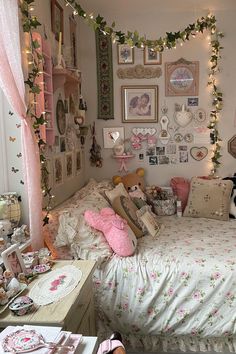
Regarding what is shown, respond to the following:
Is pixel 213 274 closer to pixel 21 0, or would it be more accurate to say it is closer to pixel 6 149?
pixel 6 149

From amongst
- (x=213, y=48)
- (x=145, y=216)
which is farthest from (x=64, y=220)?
(x=213, y=48)

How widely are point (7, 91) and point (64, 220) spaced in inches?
34.9

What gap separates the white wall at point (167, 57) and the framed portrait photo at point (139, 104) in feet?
0.19

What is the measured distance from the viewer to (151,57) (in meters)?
3.57

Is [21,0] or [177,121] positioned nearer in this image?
[21,0]

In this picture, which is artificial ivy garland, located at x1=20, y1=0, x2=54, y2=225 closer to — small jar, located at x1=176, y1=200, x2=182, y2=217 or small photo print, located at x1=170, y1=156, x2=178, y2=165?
small jar, located at x1=176, y1=200, x2=182, y2=217

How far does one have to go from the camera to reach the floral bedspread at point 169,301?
6.57ft

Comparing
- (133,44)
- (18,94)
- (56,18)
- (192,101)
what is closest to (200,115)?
(192,101)

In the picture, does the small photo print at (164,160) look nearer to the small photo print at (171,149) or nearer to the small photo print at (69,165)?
the small photo print at (171,149)

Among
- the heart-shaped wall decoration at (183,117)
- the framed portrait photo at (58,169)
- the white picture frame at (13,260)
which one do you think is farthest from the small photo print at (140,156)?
the white picture frame at (13,260)

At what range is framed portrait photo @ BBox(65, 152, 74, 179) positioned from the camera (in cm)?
297

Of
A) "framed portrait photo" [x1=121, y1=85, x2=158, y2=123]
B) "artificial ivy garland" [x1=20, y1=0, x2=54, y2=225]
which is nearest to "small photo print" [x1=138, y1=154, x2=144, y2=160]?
"framed portrait photo" [x1=121, y1=85, x2=158, y2=123]

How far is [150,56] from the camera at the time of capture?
3.57 meters

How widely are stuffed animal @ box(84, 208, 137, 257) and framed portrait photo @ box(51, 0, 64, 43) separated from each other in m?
1.58
